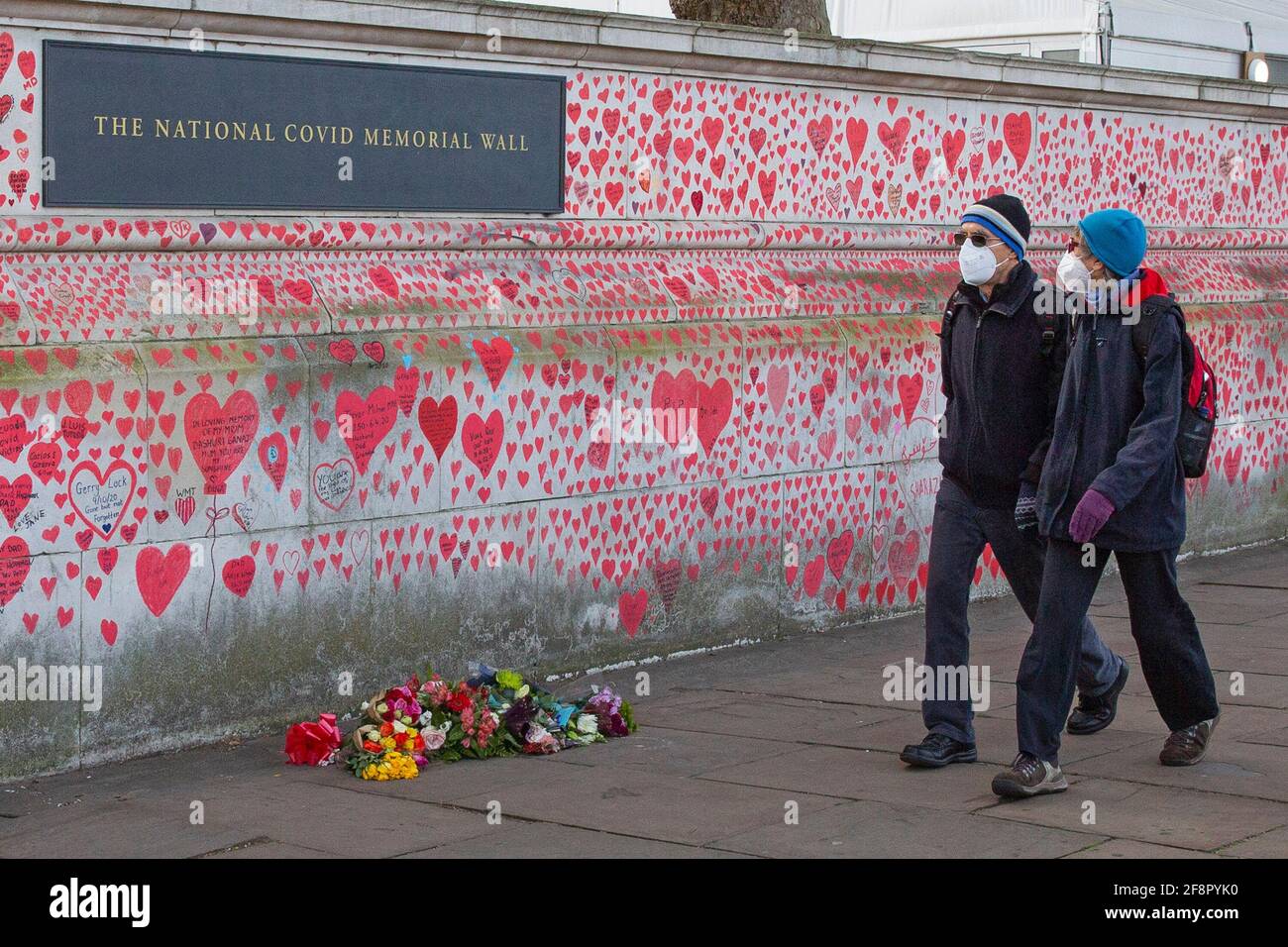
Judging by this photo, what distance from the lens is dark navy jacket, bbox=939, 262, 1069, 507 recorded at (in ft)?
21.1

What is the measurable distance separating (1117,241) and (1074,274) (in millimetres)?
206

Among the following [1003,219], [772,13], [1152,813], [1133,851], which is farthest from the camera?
[772,13]

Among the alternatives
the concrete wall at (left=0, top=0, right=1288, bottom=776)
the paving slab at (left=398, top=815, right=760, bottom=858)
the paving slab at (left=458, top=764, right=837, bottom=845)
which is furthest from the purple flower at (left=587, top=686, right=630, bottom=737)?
the paving slab at (left=398, top=815, right=760, bottom=858)

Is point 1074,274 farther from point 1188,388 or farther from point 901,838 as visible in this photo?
point 901,838

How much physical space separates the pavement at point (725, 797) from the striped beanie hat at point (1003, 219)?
5.63 ft

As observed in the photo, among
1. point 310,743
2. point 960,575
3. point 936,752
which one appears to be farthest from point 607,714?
point 960,575

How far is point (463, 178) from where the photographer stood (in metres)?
7.58

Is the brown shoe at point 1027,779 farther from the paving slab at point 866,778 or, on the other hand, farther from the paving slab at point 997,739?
the paving slab at point 997,739

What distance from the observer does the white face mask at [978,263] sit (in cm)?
641

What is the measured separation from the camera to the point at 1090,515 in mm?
5840

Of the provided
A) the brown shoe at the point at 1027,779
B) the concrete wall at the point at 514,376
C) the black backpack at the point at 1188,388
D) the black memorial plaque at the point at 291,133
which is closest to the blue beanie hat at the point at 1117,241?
the black backpack at the point at 1188,388
